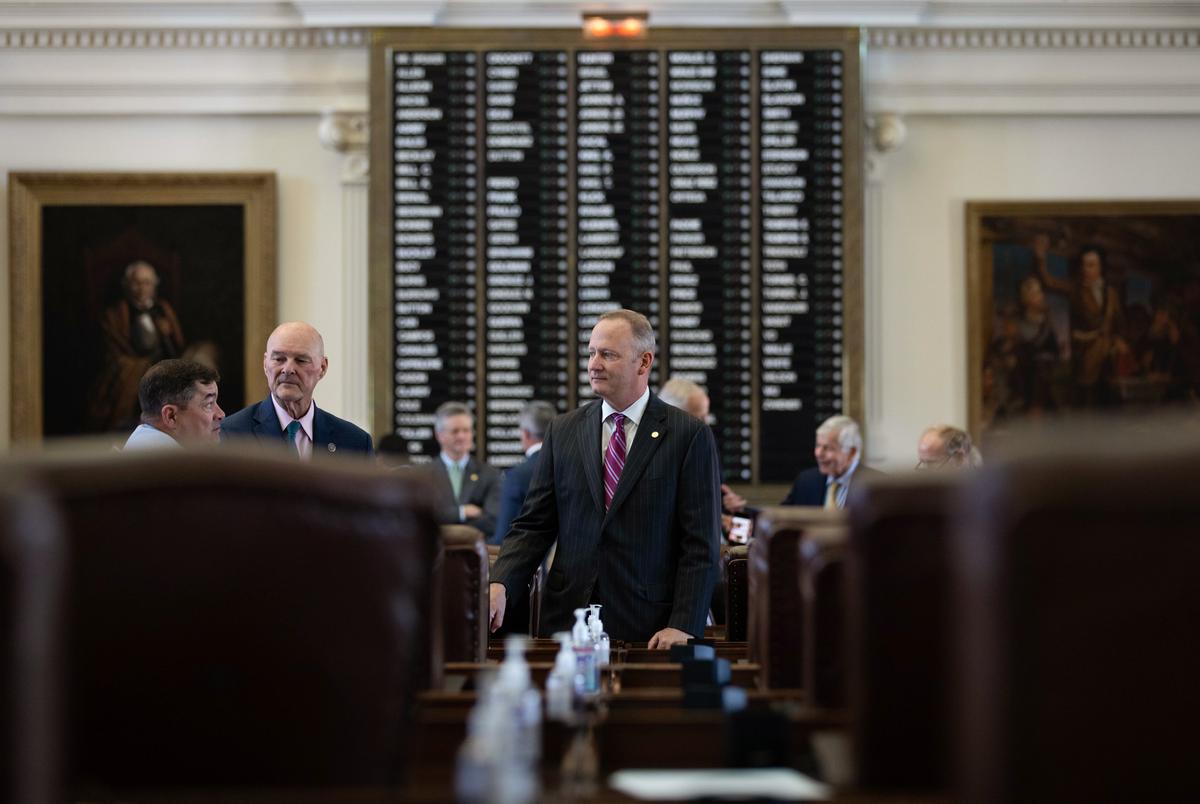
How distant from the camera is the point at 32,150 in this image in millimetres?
8859

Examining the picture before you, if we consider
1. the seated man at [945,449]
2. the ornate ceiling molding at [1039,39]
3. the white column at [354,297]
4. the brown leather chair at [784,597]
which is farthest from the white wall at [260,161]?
the brown leather chair at [784,597]

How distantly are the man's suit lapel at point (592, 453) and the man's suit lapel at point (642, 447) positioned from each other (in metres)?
0.06

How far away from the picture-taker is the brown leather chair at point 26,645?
4.99 ft

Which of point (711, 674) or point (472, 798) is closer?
point (472, 798)

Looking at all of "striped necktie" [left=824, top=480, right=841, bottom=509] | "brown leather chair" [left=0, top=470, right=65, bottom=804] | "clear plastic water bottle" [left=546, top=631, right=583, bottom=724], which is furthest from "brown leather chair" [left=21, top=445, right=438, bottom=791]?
"striped necktie" [left=824, top=480, right=841, bottom=509]

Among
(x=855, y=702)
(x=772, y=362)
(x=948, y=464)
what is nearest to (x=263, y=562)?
(x=855, y=702)

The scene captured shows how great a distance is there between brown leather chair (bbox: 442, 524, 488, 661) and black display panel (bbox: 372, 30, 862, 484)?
5.39 m

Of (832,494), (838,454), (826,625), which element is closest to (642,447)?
(826,625)

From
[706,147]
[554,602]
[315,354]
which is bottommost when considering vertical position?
[554,602]

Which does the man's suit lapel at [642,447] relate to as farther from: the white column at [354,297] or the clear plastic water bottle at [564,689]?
the white column at [354,297]

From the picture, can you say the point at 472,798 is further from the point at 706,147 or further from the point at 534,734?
the point at 706,147

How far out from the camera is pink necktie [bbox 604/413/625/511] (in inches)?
196

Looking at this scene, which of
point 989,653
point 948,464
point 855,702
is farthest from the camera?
point 948,464

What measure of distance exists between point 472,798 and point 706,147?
7323 millimetres
